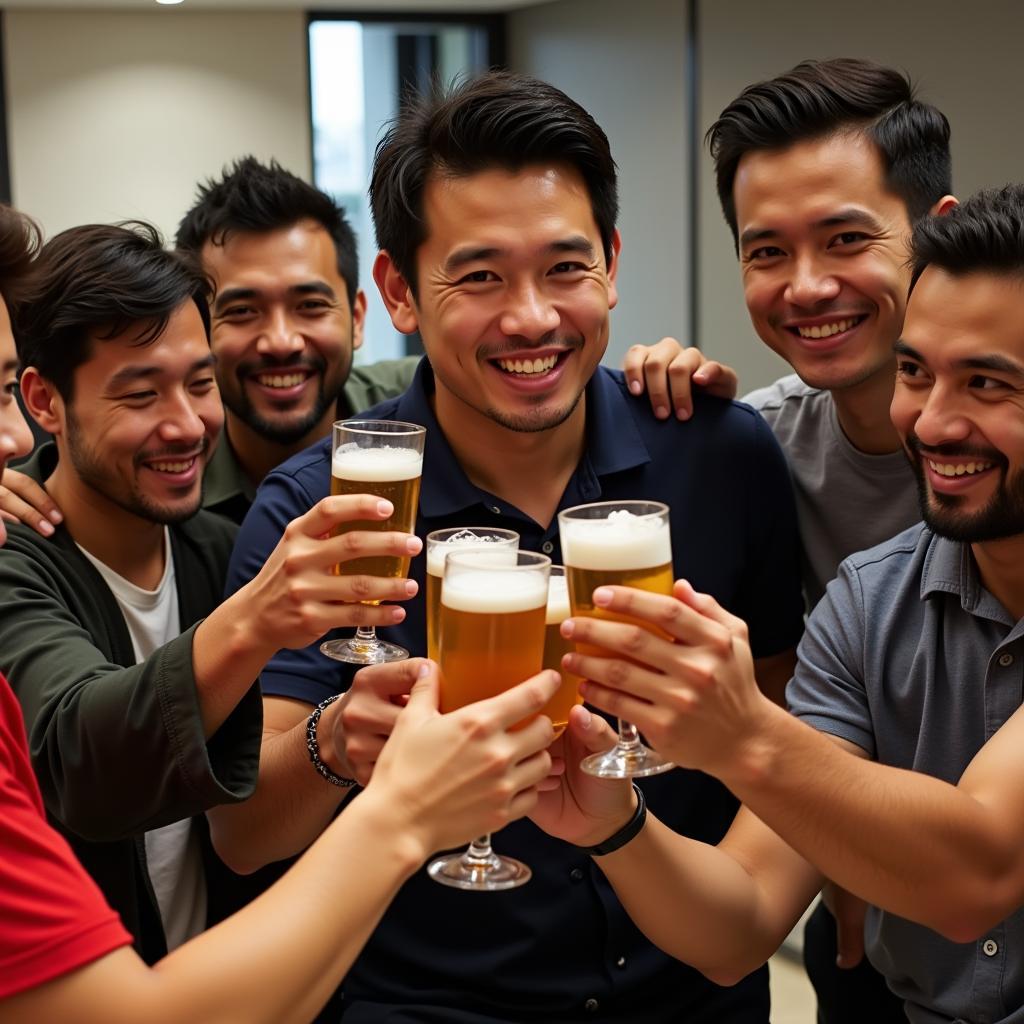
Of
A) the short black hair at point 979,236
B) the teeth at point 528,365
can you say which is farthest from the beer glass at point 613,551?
the short black hair at point 979,236

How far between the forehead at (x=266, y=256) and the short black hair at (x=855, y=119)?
1.07 meters

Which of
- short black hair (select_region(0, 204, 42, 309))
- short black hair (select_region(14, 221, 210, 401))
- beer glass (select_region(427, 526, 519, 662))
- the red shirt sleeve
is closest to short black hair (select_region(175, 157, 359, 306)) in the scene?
short black hair (select_region(14, 221, 210, 401))

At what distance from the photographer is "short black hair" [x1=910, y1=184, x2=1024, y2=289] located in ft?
6.68

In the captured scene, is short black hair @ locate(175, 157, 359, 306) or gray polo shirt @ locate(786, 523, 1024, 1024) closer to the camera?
gray polo shirt @ locate(786, 523, 1024, 1024)

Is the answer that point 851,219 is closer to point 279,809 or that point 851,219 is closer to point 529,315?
point 529,315

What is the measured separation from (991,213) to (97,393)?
1.60m

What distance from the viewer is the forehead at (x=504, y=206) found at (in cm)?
226

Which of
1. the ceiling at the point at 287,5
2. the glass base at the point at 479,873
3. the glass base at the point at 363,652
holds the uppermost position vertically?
Result: the ceiling at the point at 287,5

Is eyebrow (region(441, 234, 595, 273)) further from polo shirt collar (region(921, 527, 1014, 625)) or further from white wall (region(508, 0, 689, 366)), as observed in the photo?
white wall (region(508, 0, 689, 366))

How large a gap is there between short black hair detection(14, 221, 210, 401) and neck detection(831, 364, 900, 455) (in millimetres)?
1314

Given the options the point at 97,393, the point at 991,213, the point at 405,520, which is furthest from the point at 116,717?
the point at 991,213

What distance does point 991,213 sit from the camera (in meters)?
2.06

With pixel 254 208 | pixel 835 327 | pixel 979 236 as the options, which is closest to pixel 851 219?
pixel 835 327

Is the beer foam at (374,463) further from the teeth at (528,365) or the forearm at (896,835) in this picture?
the forearm at (896,835)
